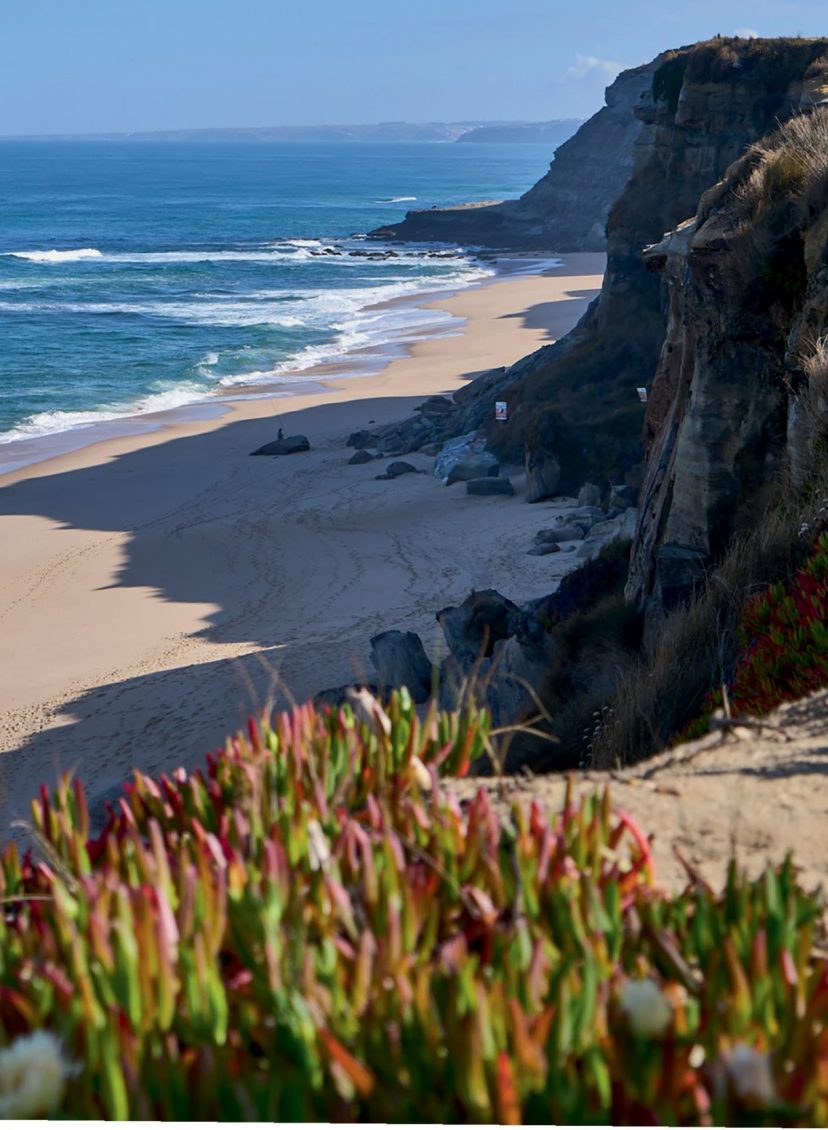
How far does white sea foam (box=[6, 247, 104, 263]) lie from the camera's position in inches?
2731

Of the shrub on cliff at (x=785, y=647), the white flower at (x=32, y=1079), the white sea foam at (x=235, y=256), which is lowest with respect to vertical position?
the shrub on cliff at (x=785, y=647)

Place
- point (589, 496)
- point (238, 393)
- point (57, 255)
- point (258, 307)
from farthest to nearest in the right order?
point (57, 255)
point (258, 307)
point (238, 393)
point (589, 496)

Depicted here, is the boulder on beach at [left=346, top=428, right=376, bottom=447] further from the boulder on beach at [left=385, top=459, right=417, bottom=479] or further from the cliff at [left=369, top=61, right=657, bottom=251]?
the cliff at [left=369, top=61, right=657, bottom=251]

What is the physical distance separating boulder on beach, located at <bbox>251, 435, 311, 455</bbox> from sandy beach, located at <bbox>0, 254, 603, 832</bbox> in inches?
13.0

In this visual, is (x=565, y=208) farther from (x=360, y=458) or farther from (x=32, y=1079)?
(x=32, y=1079)

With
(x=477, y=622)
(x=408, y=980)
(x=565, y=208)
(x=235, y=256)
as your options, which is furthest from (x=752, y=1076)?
(x=565, y=208)

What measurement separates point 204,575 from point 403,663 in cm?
736

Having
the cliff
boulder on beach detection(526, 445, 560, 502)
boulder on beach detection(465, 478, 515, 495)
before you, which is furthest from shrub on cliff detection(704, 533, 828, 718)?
the cliff

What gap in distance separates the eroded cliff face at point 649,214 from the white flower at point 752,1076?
19.1 meters

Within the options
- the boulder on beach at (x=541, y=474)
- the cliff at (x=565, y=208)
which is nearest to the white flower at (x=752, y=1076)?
the boulder on beach at (x=541, y=474)

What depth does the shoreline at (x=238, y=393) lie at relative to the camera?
28.2 m

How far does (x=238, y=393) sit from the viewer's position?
34.3 meters

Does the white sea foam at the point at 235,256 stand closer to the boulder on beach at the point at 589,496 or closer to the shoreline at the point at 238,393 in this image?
the shoreline at the point at 238,393

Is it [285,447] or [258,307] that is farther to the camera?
[258,307]
